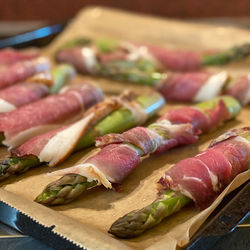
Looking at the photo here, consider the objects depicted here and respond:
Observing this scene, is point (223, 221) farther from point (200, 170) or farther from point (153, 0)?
point (153, 0)

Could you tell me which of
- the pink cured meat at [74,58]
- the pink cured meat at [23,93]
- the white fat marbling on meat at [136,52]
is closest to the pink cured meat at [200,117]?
the pink cured meat at [23,93]

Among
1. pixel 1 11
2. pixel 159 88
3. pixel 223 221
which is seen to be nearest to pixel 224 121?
pixel 159 88

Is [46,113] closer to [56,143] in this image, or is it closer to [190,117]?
[56,143]

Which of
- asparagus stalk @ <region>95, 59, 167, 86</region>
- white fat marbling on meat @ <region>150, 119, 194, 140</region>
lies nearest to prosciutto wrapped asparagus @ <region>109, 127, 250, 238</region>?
white fat marbling on meat @ <region>150, 119, 194, 140</region>

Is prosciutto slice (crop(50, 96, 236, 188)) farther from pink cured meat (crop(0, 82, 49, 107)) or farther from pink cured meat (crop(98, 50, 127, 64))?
pink cured meat (crop(98, 50, 127, 64))

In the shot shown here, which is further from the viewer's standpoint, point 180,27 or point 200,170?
point 180,27

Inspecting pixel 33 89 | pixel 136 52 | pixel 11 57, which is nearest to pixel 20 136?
pixel 33 89

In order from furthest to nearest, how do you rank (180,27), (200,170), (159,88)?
(180,27), (159,88), (200,170)
